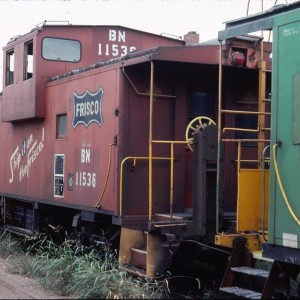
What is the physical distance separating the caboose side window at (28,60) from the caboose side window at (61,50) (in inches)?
19.7

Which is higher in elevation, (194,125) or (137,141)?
(194,125)

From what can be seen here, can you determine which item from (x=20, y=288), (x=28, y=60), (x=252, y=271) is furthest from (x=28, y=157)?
(x=252, y=271)

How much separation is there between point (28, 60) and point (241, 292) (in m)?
6.87

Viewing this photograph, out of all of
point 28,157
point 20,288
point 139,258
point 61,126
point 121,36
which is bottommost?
point 20,288

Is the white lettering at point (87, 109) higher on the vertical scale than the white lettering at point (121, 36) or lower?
lower

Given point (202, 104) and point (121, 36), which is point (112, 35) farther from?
point (202, 104)

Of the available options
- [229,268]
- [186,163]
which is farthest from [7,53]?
[229,268]

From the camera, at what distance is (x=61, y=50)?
11.5 meters

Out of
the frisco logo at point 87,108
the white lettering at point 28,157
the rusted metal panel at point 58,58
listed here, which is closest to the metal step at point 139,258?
the frisco logo at point 87,108

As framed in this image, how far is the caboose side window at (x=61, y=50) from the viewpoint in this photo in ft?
37.4

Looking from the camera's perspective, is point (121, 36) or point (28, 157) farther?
point (28, 157)

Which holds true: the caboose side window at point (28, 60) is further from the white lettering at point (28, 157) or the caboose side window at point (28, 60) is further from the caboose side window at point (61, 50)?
the white lettering at point (28, 157)

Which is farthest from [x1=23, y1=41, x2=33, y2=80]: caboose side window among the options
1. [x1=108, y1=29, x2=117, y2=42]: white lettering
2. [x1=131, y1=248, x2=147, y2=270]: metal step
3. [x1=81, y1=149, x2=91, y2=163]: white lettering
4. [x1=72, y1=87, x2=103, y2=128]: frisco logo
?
[x1=131, y1=248, x2=147, y2=270]: metal step

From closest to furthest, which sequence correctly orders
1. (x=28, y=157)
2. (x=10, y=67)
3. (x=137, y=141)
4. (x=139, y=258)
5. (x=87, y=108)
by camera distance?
(x=139, y=258) < (x=137, y=141) < (x=87, y=108) < (x=28, y=157) < (x=10, y=67)
